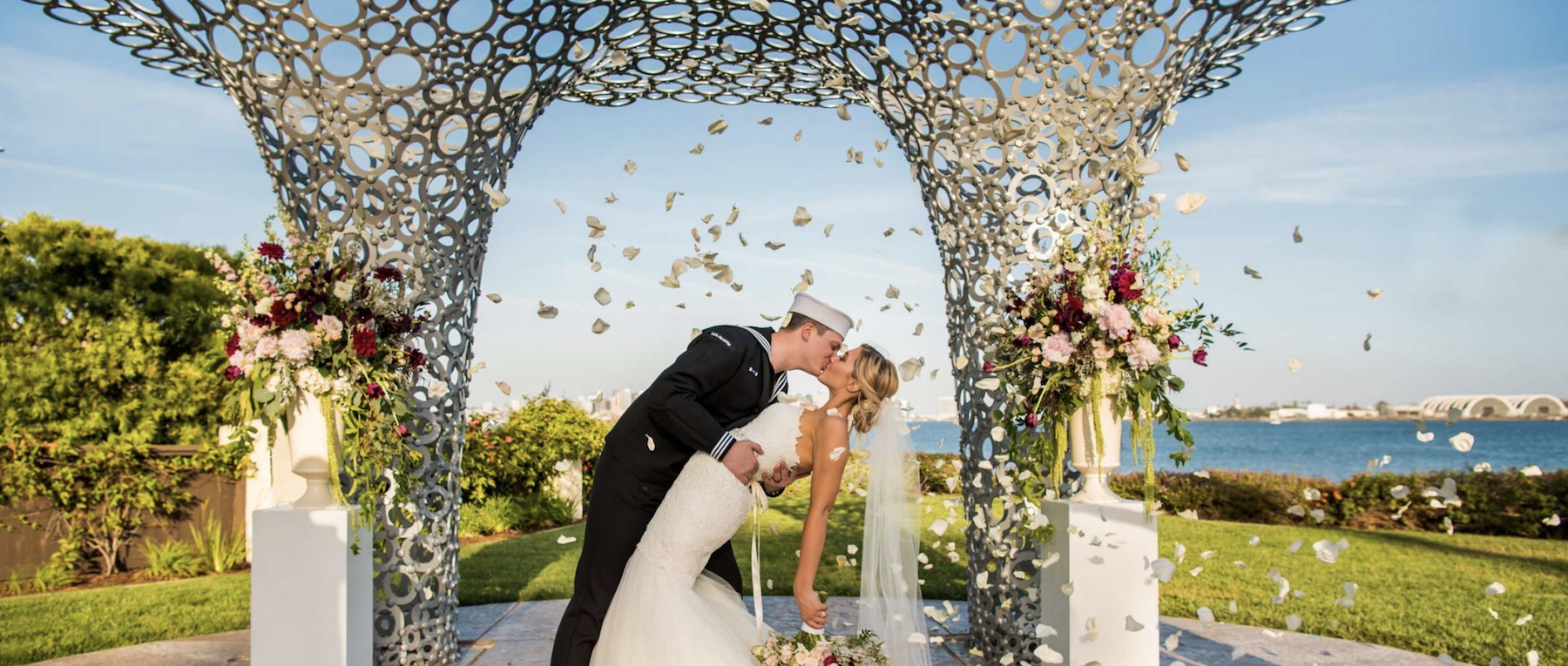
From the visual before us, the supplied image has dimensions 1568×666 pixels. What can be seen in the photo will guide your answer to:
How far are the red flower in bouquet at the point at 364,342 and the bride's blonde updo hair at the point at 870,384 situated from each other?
232 cm

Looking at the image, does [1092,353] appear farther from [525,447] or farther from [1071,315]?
[525,447]

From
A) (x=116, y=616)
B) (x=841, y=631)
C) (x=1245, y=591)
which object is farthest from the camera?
(x=1245, y=591)

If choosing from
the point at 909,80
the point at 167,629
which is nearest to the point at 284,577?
the point at 167,629

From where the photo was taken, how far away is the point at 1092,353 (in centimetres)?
454

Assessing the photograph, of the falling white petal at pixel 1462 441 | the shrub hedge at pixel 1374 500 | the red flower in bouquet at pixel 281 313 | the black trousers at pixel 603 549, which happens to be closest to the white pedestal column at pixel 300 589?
the red flower in bouquet at pixel 281 313

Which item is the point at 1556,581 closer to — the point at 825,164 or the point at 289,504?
the point at 825,164

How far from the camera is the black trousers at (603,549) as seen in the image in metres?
3.78

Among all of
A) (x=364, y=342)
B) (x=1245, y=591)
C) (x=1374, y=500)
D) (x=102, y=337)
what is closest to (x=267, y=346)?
(x=364, y=342)

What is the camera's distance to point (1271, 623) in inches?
277

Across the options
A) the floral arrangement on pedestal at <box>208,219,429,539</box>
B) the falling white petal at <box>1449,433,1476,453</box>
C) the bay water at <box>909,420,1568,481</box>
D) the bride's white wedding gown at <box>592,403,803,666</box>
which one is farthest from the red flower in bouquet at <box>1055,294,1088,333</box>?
the bay water at <box>909,420,1568,481</box>

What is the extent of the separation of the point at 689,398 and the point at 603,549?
28.4 inches

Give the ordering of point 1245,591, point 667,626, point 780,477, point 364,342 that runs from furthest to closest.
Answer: point 1245,591
point 364,342
point 780,477
point 667,626

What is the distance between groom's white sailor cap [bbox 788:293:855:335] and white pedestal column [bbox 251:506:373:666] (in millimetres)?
2463

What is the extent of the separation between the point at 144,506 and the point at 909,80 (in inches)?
318
